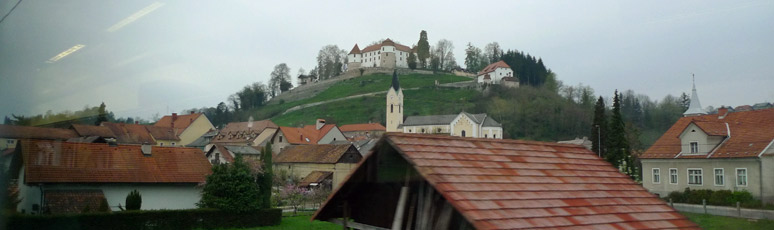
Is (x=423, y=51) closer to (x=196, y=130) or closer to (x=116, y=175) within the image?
(x=196, y=130)

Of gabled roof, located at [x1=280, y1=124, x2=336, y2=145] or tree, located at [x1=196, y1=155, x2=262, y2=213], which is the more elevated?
gabled roof, located at [x1=280, y1=124, x2=336, y2=145]

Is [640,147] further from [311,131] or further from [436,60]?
[436,60]

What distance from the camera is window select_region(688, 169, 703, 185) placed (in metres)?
21.4

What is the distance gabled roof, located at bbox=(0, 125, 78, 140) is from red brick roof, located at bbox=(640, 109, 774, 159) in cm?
2008

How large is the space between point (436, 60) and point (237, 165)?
95240 mm

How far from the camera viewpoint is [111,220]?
1669 cm

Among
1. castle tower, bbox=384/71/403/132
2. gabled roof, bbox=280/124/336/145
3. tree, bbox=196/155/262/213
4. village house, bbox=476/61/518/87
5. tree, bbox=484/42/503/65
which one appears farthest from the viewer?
tree, bbox=484/42/503/65

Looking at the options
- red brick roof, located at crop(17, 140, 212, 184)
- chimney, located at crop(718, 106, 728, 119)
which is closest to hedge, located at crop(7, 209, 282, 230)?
red brick roof, located at crop(17, 140, 212, 184)

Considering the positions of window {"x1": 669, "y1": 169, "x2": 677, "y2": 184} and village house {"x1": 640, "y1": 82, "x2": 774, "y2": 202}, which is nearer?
village house {"x1": 640, "y1": 82, "x2": 774, "y2": 202}

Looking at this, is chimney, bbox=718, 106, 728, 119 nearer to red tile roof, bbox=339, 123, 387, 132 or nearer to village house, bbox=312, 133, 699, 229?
village house, bbox=312, 133, 699, 229

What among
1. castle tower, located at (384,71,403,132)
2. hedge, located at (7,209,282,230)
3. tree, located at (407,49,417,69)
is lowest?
hedge, located at (7,209,282,230)

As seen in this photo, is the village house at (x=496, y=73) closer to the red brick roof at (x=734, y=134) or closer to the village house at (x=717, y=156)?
the red brick roof at (x=734, y=134)

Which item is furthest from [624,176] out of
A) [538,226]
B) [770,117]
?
[770,117]

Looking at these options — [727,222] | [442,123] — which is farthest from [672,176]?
[442,123]
